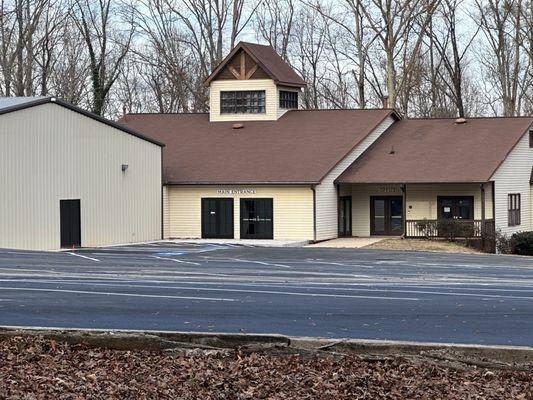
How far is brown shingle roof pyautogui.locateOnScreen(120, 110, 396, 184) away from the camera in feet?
153

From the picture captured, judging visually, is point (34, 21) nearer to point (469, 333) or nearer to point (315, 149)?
point (315, 149)

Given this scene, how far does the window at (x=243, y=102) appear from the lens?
53.8 m

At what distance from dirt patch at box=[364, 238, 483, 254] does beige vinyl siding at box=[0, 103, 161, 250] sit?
32.9ft

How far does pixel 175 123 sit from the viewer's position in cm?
5488

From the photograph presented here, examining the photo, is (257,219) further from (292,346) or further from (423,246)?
(292,346)

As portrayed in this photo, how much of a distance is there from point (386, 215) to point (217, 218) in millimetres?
7834

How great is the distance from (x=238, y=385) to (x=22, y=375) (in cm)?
249

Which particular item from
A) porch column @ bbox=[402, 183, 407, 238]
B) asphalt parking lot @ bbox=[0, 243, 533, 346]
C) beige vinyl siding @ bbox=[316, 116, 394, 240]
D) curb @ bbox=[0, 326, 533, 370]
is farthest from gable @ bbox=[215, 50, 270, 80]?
curb @ bbox=[0, 326, 533, 370]

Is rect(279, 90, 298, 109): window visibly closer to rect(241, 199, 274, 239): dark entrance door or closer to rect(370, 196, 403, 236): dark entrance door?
rect(370, 196, 403, 236): dark entrance door

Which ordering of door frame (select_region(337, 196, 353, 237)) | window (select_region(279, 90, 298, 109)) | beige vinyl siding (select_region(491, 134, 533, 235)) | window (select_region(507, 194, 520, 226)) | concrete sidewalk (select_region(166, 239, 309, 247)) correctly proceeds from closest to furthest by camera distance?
1. concrete sidewalk (select_region(166, 239, 309, 247))
2. beige vinyl siding (select_region(491, 134, 533, 235))
3. window (select_region(507, 194, 520, 226))
4. door frame (select_region(337, 196, 353, 237))
5. window (select_region(279, 90, 298, 109))

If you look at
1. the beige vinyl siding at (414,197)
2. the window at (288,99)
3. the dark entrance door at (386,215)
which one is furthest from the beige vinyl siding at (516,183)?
the window at (288,99)

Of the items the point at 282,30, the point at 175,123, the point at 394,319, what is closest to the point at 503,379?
the point at 394,319

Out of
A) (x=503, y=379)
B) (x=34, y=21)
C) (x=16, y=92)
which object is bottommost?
(x=503, y=379)

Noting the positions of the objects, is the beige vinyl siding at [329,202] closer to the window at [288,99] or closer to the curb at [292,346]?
the window at [288,99]
